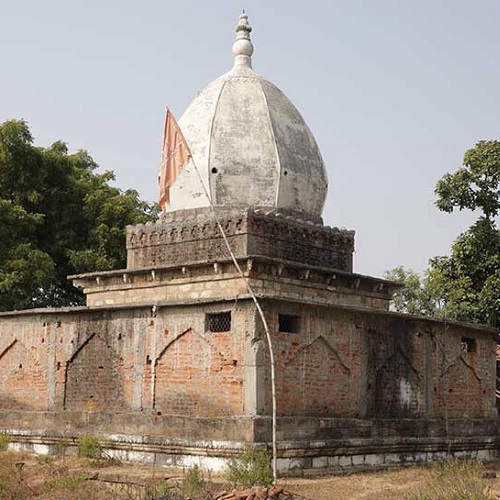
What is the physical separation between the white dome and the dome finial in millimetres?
701

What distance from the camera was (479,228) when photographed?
2272 centimetres

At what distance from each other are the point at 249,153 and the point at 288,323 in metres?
3.70

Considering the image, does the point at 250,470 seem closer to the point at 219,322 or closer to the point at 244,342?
the point at 244,342

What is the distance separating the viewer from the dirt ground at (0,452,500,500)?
13.0 meters

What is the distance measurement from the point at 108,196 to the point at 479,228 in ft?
36.1

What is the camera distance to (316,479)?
14.2 metres

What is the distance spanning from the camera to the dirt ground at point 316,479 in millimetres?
13047

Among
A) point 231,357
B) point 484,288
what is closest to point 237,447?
point 231,357

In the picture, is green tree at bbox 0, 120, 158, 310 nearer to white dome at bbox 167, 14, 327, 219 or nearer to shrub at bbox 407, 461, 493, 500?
white dome at bbox 167, 14, 327, 219

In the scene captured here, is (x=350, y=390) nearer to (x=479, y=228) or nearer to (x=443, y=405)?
(x=443, y=405)

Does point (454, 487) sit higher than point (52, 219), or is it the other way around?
point (52, 219)

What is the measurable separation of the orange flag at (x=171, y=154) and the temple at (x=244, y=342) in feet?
0.58

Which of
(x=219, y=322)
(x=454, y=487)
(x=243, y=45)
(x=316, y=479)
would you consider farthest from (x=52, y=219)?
(x=454, y=487)

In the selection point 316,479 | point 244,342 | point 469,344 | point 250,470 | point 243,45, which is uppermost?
point 243,45
